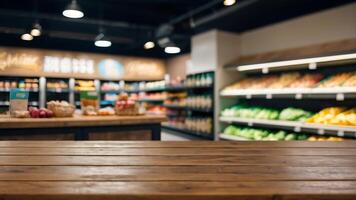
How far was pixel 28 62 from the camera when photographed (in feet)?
24.2

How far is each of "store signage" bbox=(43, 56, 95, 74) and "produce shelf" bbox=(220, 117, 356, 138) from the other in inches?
198

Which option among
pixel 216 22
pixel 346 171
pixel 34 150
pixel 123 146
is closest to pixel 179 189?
pixel 346 171

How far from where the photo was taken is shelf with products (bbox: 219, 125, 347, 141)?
385 cm

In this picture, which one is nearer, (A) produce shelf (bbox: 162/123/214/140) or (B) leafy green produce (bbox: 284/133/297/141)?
(B) leafy green produce (bbox: 284/133/297/141)

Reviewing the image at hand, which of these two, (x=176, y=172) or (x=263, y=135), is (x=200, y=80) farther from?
(x=176, y=172)

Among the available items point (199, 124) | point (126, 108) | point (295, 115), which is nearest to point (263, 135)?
point (295, 115)

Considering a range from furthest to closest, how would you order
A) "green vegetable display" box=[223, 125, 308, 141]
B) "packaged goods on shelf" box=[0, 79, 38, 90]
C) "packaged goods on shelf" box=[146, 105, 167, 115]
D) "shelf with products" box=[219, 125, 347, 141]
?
"packaged goods on shelf" box=[146, 105, 167, 115] < "packaged goods on shelf" box=[0, 79, 38, 90] < "green vegetable display" box=[223, 125, 308, 141] < "shelf with products" box=[219, 125, 347, 141]

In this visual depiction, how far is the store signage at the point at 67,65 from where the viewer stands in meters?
7.60

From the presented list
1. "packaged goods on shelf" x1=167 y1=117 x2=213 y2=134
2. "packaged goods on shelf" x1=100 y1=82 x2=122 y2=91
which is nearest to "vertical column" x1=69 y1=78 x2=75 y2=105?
"packaged goods on shelf" x1=100 y1=82 x2=122 y2=91

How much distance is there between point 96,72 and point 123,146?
734 centimetres

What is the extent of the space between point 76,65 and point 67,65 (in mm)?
251

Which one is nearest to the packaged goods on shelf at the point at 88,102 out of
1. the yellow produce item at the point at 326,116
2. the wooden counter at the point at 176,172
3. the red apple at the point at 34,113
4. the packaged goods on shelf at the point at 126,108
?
the packaged goods on shelf at the point at 126,108

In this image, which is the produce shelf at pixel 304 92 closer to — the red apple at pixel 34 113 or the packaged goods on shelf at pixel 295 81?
the packaged goods on shelf at pixel 295 81

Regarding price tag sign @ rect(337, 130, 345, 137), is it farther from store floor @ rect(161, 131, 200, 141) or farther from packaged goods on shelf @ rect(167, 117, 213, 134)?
store floor @ rect(161, 131, 200, 141)
